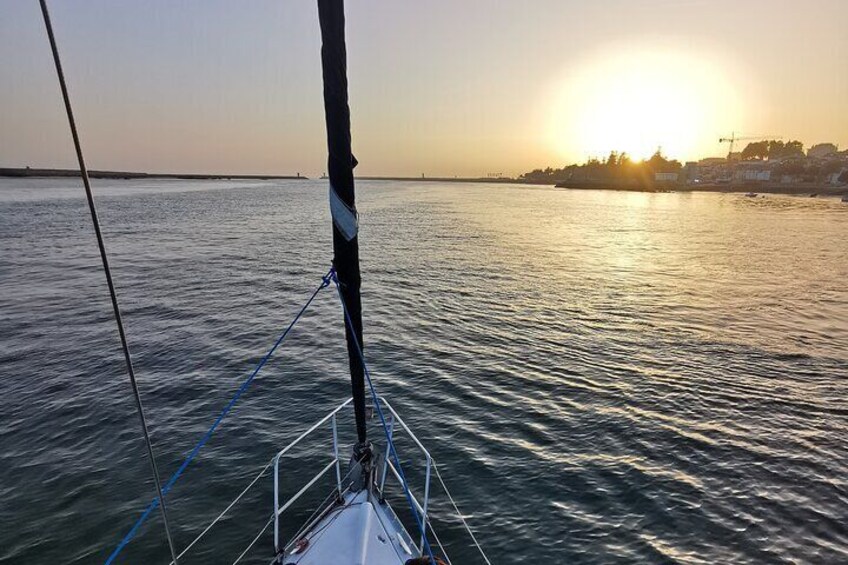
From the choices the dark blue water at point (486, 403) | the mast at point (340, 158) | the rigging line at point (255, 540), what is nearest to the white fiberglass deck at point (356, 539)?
the rigging line at point (255, 540)

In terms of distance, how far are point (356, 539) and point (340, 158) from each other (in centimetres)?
558

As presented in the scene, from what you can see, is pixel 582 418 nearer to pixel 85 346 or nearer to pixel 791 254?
pixel 85 346

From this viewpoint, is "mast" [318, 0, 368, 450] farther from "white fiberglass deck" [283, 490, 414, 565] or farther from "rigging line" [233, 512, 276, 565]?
"rigging line" [233, 512, 276, 565]

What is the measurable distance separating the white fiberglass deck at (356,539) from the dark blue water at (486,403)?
115 inches

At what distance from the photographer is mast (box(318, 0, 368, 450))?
5.40m

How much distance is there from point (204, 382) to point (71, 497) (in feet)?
20.9

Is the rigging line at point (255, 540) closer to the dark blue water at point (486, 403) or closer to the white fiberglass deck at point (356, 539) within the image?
the dark blue water at point (486, 403)

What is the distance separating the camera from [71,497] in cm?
1087

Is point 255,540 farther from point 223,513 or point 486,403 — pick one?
point 486,403

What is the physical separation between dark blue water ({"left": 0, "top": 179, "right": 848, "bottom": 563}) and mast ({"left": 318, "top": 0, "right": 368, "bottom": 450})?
6.56m

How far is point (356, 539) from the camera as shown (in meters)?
6.85

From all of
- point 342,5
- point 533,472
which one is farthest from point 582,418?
point 342,5

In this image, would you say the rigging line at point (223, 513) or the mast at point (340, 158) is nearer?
the mast at point (340, 158)

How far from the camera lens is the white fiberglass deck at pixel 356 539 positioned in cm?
656
